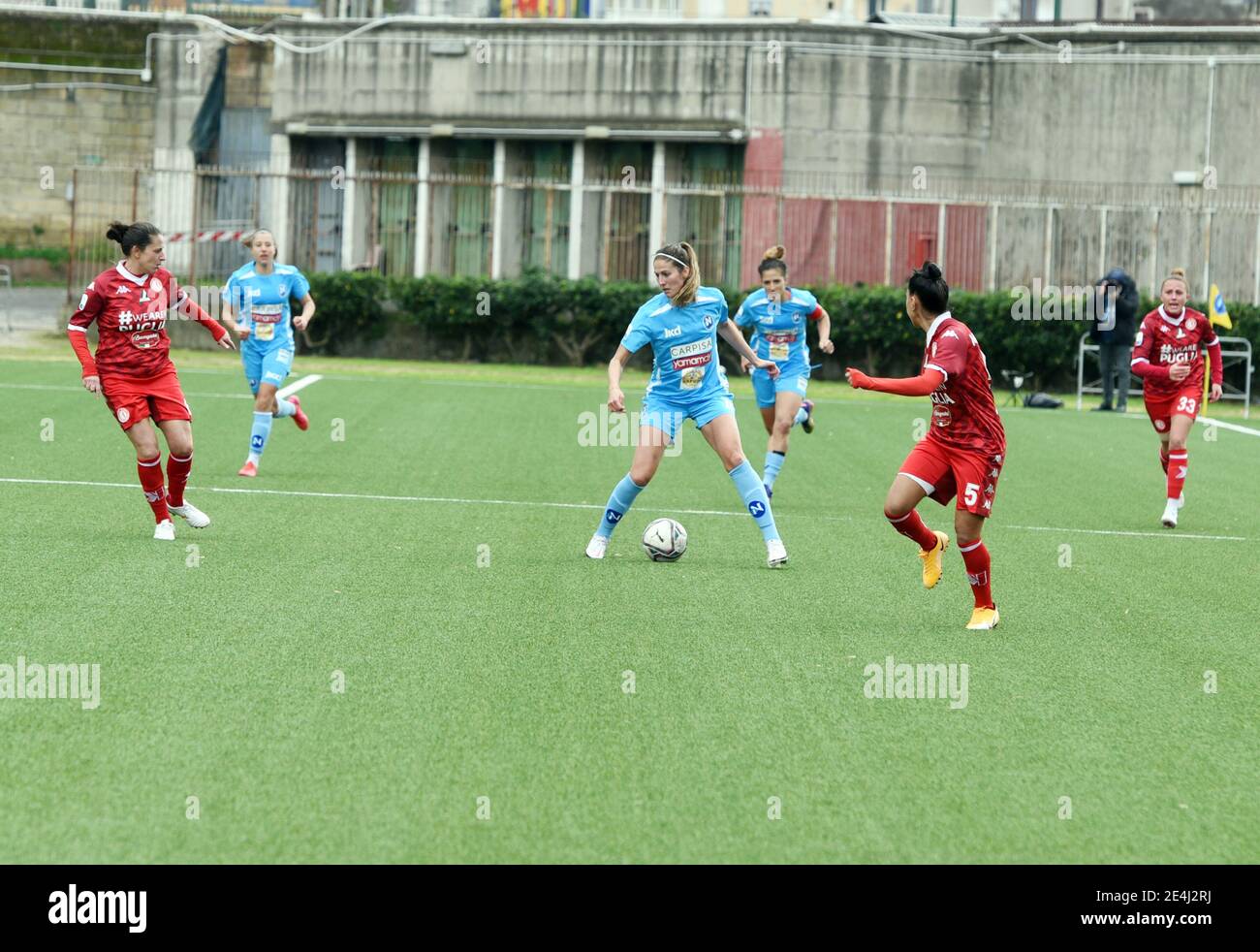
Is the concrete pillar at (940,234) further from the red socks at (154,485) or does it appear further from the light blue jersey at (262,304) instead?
the red socks at (154,485)

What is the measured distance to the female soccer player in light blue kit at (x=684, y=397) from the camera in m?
11.5

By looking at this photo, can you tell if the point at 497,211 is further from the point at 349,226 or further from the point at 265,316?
the point at 265,316

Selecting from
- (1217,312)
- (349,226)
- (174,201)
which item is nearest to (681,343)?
(1217,312)

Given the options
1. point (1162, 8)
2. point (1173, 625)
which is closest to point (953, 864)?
point (1173, 625)

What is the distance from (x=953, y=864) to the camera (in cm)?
554

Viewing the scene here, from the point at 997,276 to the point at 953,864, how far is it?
100 ft

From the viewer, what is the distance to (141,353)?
11875 mm

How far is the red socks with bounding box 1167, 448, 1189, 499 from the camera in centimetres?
1476

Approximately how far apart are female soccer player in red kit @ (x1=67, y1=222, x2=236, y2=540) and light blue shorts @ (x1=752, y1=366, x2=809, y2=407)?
5.47m

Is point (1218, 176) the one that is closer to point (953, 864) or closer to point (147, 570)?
point (147, 570)

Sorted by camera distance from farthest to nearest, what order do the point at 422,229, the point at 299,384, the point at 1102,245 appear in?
the point at 422,229 < the point at 1102,245 < the point at 299,384

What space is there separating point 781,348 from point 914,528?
5860 millimetres

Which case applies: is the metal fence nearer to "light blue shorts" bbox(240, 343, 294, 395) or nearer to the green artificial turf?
"light blue shorts" bbox(240, 343, 294, 395)

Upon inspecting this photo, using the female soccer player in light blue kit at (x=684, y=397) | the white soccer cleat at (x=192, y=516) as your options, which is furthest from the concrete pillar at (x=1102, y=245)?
the white soccer cleat at (x=192, y=516)
